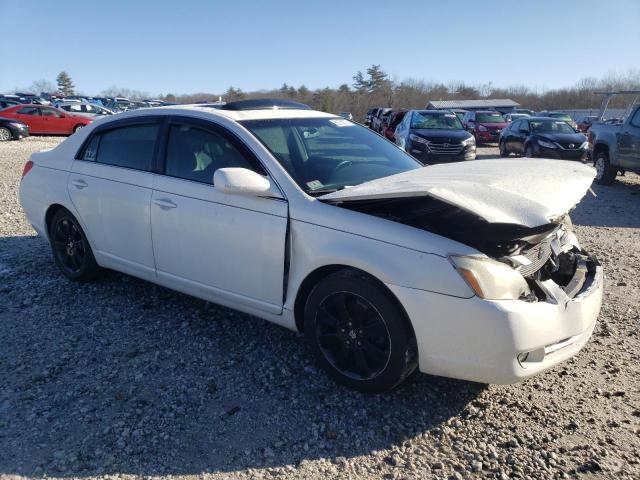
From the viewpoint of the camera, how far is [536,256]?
3.06 metres

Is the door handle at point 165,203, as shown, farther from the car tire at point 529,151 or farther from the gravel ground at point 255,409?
the car tire at point 529,151

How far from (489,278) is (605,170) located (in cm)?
1086

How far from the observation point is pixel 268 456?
258 centimetres

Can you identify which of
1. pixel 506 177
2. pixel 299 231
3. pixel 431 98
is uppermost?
pixel 506 177

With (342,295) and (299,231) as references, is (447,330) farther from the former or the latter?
(299,231)

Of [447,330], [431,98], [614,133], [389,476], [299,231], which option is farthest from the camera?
[431,98]

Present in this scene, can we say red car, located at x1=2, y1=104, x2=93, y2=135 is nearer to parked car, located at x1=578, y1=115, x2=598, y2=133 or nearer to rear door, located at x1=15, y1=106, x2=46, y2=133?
rear door, located at x1=15, y1=106, x2=46, y2=133

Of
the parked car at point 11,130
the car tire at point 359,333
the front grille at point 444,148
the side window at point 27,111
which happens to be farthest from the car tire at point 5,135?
the car tire at point 359,333

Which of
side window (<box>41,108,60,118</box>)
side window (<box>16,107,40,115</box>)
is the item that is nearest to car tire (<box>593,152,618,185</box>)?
side window (<box>41,108,60,118</box>)

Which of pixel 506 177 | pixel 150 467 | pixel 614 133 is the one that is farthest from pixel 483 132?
pixel 150 467

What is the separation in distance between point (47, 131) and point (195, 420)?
79.9 feet

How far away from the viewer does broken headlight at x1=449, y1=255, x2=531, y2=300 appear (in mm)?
2574

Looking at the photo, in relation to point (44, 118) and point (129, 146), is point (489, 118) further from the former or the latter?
point (129, 146)

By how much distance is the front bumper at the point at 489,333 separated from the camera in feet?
8.36
